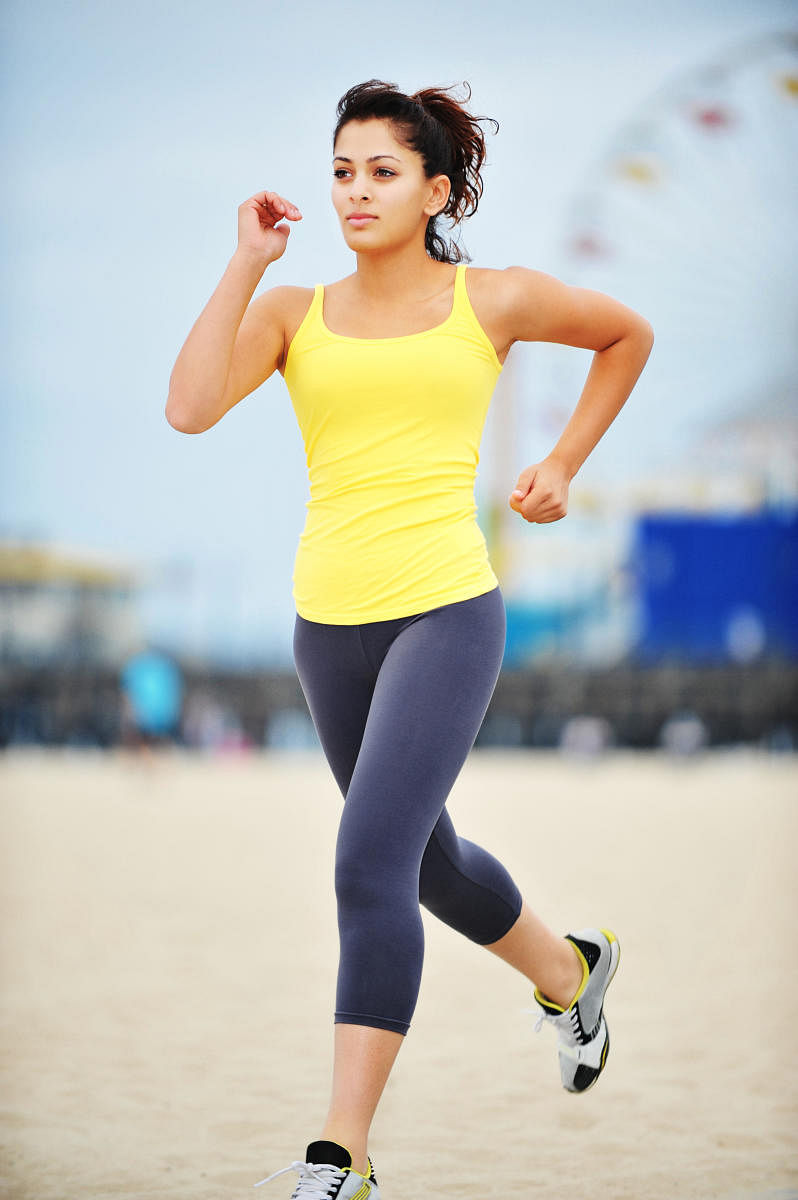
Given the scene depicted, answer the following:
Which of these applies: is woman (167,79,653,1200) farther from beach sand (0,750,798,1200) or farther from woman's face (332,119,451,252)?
beach sand (0,750,798,1200)

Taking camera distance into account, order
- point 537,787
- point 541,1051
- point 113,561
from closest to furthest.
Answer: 1. point 541,1051
2. point 537,787
3. point 113,561

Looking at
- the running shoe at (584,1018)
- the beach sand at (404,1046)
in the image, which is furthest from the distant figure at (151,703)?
the running shoe at (584,1018)

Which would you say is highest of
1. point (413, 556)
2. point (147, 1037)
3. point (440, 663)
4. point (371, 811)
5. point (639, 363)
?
point (639, 363)

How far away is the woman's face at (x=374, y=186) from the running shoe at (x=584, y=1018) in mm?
1371

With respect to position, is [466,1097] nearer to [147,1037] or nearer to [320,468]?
[147,1037]

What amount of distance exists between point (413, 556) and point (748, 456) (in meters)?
25.8

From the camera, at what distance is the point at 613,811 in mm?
13547

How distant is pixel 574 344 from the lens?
8.96ft

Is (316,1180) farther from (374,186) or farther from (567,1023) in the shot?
(374,186)

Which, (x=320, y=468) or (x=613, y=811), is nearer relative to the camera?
(x=320, y=468)

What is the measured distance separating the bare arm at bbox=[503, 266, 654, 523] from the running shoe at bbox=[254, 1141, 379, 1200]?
3.42ft

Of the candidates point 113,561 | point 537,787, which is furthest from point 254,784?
point 113,561

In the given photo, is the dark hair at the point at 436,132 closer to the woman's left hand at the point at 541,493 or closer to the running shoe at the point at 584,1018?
the woman's left hand at the point at 541,493

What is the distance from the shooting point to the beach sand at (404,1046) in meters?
2.89
